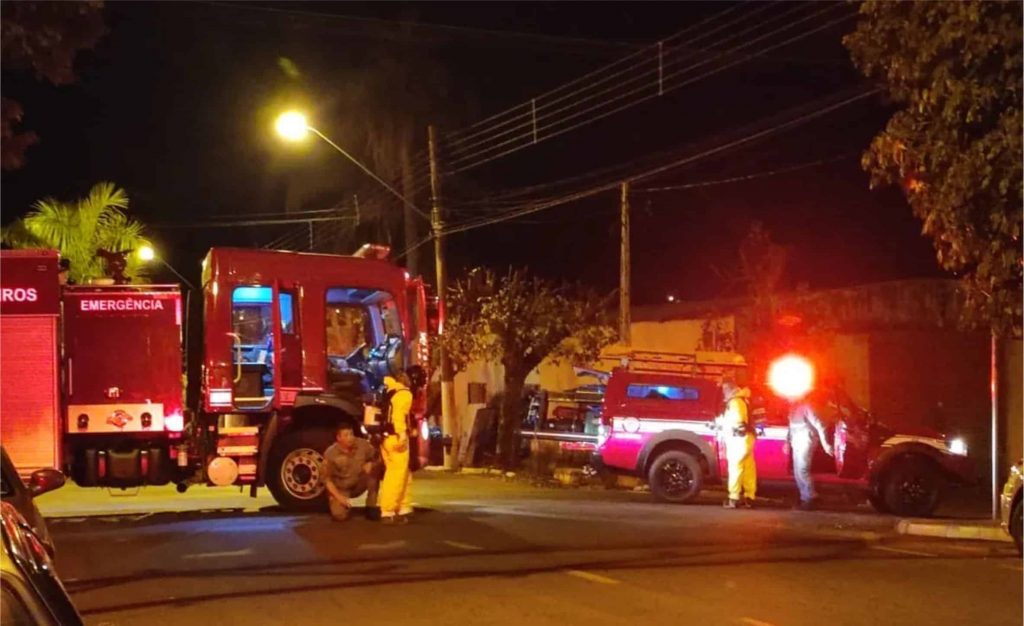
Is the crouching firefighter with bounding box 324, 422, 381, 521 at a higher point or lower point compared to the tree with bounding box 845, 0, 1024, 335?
lower

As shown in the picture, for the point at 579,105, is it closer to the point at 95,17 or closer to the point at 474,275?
the point at 474,275

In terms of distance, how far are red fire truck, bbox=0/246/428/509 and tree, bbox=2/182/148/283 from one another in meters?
11.6

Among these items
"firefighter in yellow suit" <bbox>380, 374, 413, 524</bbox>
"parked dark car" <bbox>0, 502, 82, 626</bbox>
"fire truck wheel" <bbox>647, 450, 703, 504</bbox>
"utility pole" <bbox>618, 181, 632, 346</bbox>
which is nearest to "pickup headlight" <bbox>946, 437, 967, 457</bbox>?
"fire truck wheel" <bbox>647, 450, 703, 504</bbox>

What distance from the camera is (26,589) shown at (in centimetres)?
340

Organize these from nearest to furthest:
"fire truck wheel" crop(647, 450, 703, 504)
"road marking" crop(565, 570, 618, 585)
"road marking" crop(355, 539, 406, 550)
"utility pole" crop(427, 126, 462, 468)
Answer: "road marking" crop(565, 570, 618, 585) → "road marking" crop(355, 539, 406, 550) → "fire truck wheel" crop(647, 450, 703, 504) → "utility pole" crop(427, 126, 462, 468)

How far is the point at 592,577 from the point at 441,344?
16257 mm

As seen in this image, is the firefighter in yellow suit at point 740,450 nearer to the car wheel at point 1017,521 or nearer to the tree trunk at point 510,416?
the car wheel at point 1017,521

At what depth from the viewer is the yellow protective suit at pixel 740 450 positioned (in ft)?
55.7

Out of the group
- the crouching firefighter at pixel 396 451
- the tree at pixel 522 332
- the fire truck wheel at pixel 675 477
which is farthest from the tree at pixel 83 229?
the crouching firefighter at pixel 396 451

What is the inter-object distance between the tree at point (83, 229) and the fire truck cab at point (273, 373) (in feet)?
38.9

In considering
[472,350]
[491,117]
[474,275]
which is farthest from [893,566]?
[491,117]

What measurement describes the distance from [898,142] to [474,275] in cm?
1689

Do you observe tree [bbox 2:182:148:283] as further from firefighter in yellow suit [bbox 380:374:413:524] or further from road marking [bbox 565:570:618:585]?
road marking [bbox 565:570:618:585]

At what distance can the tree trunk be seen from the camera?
2670 centimetres
